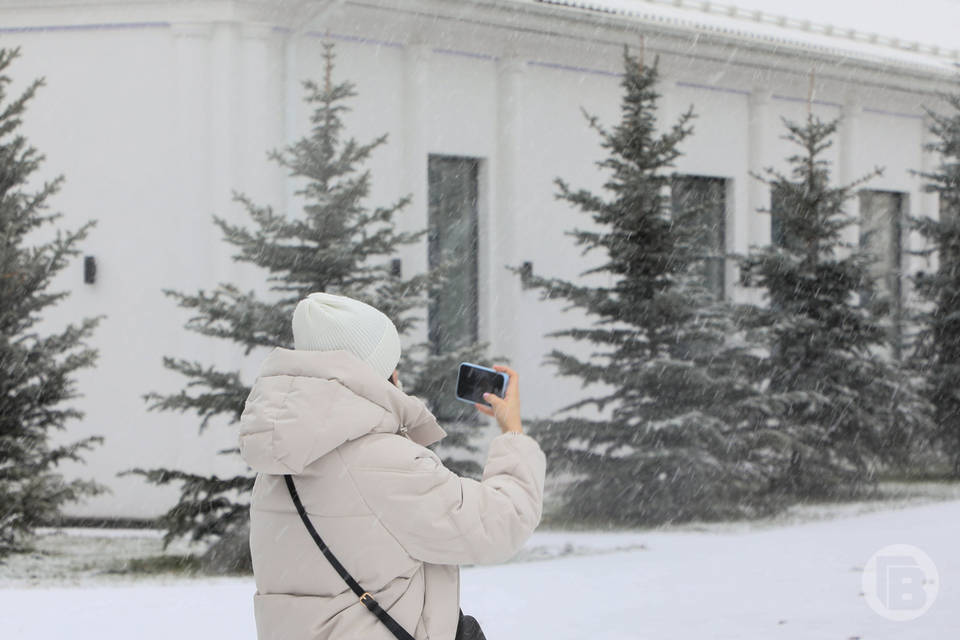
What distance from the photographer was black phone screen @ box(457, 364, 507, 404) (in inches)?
115

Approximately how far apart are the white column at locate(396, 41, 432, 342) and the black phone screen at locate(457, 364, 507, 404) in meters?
9.36

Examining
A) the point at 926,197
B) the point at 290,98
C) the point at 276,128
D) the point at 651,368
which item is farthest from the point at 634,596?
the point at 926,197

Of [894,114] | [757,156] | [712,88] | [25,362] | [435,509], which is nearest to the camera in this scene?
[435,509]

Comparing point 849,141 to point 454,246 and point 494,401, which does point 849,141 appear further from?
point 494,401

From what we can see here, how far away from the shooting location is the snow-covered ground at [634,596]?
6383 mm

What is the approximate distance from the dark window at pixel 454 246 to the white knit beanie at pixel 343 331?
10368mm

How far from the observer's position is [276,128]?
1127 cm

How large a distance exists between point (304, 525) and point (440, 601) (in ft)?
1.18

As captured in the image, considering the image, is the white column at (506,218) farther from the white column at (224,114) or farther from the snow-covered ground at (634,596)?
the snow-covered ground at (634,596)

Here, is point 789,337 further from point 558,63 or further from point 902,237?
point 902,237

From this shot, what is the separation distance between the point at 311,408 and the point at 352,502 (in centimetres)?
23

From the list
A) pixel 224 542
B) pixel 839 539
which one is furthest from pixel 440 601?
pixel 839 539

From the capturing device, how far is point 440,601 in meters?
2.60

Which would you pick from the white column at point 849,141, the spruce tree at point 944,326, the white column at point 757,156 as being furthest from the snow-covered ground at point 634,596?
the white column at point 849,141
